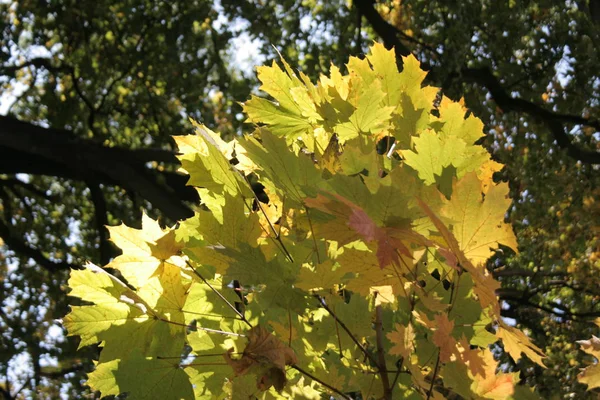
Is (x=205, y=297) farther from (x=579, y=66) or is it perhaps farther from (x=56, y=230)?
(x=56, y=230)

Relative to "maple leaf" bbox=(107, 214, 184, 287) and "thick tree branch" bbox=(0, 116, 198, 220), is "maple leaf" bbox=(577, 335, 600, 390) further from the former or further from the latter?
"thick tree branch" bbox=(0, 116, 198, 220)

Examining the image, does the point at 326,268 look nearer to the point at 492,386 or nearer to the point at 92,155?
the point at 492,386

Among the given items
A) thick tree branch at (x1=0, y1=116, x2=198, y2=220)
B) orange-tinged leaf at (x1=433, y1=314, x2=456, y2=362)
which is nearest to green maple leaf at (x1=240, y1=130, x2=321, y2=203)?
orange-tinged leaf at (x1=433, y1=314, x2=456, y2=362)

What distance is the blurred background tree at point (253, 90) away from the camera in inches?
231

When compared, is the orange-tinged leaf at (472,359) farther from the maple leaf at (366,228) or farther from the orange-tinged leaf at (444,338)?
the maple leaf at (366,228)

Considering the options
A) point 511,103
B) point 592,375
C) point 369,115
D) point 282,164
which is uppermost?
point 511,103

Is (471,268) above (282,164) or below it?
below

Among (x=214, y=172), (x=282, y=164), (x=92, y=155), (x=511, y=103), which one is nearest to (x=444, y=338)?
(x=282, y=164)

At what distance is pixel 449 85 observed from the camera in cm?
588

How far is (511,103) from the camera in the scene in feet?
20.1

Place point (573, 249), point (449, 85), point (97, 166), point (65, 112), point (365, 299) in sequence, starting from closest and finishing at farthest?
point (365, 299) < point (97, 166) < point (449, 85) < point (573, 249) < point (65, 112)

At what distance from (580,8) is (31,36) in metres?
5.56

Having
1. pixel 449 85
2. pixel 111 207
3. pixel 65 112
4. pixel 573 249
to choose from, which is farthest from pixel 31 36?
pixel 573 249

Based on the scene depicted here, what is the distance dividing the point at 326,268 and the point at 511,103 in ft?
18.9
